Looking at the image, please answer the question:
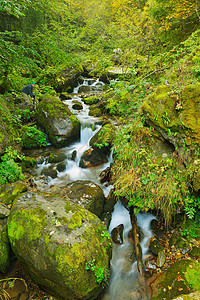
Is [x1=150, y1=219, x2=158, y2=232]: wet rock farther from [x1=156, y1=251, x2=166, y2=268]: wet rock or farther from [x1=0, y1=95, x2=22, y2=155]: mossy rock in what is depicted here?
[x1=0, y1=95, x2=22, y2=155]: mossy rock

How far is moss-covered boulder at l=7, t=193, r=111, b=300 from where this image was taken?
9.00 feet

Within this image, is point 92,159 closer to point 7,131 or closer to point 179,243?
point 7,131

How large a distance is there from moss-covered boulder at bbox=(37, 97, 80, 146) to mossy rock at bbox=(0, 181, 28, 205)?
3743 millimetres

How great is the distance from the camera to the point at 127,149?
458 centimetres

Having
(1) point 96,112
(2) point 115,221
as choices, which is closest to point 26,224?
(2) point 115,221

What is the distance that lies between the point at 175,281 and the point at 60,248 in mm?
2284

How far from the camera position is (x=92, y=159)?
723 centimetres

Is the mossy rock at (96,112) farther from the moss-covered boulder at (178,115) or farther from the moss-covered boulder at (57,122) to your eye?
the moss-covered boulder at (178,115)

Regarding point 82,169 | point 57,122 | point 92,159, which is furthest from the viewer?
point 57,122

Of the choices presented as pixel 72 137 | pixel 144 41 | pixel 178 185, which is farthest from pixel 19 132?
pixel 144 41

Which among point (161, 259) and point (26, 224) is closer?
point (26, 224)

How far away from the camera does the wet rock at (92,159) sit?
23.5ft

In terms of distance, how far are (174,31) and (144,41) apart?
1791 mm

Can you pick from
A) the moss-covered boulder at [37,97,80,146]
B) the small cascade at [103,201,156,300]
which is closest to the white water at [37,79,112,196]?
the moss-covered boulder at [37,97,80,146]
